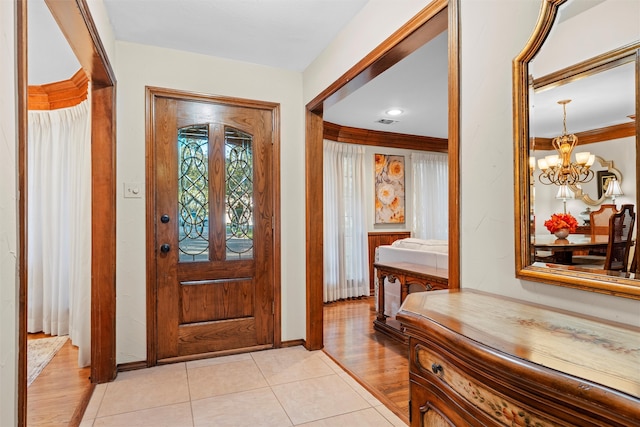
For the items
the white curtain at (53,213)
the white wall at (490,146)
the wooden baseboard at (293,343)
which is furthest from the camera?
the white curtain at (53,213)

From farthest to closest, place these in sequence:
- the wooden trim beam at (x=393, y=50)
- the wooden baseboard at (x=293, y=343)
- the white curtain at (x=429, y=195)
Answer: the white curtain at (x=429, y=195) < the wooden baseboard at (x=293, y=343) < the wooden trim beam at (x=393, y=50)

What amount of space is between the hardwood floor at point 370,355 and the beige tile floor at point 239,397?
9cm

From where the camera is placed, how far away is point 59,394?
2.35 metres

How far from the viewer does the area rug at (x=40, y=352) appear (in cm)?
268

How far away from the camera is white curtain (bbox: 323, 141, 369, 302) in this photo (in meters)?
5.08

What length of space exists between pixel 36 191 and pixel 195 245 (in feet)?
5.97

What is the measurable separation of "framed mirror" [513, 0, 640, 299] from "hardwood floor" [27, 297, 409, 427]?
137cm

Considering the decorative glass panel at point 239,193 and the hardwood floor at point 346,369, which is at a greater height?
the decorative glass panel at point 239,193

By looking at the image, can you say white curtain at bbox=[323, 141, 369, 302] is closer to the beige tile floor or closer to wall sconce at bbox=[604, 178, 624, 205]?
the beige tile floor

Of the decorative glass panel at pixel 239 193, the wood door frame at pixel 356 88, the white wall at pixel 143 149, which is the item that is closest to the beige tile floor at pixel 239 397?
the white wall at pixel 143 149

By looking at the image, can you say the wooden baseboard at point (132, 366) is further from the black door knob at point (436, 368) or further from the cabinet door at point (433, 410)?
the black door knob at point (436, 368)

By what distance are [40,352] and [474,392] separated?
11.5ft

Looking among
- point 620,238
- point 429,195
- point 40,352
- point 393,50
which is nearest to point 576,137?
point 620,238

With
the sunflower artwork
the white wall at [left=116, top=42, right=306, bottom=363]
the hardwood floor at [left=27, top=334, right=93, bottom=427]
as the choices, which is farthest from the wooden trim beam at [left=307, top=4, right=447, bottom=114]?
the sunflower artwork
